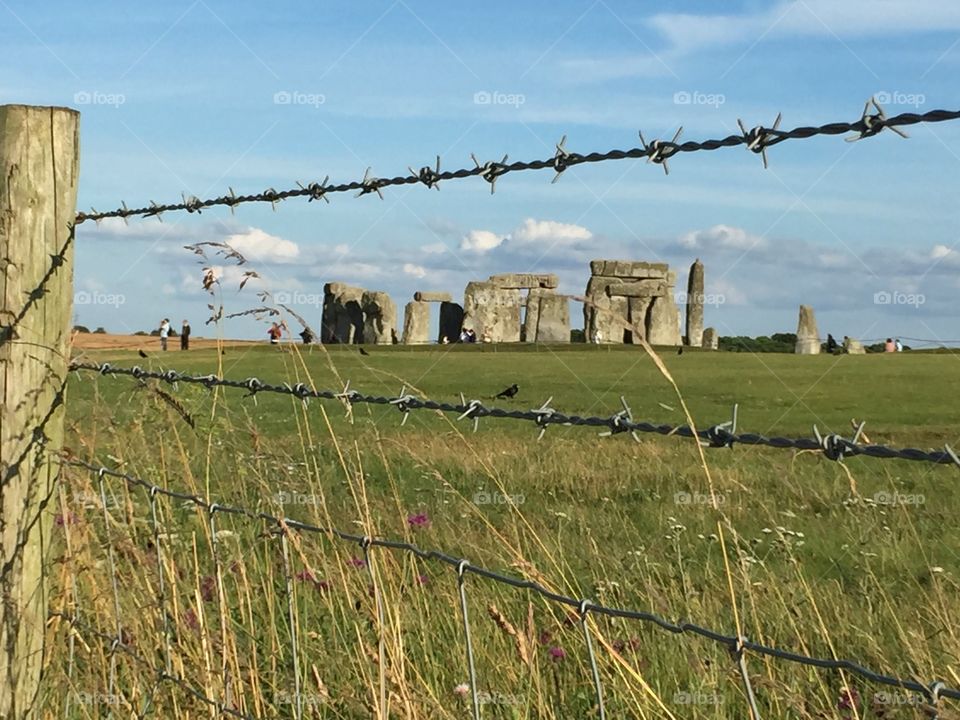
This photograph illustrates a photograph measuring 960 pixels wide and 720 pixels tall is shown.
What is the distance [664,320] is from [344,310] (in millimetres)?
11919

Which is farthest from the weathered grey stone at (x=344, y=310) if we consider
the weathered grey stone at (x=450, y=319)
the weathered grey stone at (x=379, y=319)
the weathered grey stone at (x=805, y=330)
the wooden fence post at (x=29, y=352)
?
the wooden fence post at (x=29, y=352)

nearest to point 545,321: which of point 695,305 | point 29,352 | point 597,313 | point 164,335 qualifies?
point 597,313

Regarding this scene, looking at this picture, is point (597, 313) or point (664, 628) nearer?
point (664, 628)

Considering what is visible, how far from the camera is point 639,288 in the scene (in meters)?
41.8

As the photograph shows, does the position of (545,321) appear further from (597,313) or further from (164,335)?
(164,335)

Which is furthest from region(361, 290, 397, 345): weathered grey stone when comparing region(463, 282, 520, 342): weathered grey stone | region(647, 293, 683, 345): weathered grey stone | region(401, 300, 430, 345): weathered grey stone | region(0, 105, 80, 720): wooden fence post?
region(0, 105, 80, 720): wooden fence post

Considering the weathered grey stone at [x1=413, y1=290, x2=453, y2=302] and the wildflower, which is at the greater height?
the weathered grey stone at [x1=413, y1=290, x2=453, y2=302]

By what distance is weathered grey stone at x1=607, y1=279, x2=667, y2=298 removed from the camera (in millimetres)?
41688

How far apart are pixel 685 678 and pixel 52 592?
2.06 meters

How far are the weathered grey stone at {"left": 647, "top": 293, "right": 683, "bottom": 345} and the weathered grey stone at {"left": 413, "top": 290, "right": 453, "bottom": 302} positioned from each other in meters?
7.37

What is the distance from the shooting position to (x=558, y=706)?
372 cm

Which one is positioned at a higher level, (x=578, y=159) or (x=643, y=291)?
(x=643, y=291)

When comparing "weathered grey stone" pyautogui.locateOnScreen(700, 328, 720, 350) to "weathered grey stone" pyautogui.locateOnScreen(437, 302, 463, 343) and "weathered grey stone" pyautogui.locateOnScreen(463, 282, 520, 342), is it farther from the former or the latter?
"weathered grey stone" pyautogui.locateOnScreen(437, 302, 463, 343)

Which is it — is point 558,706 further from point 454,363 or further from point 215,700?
point 454,363
